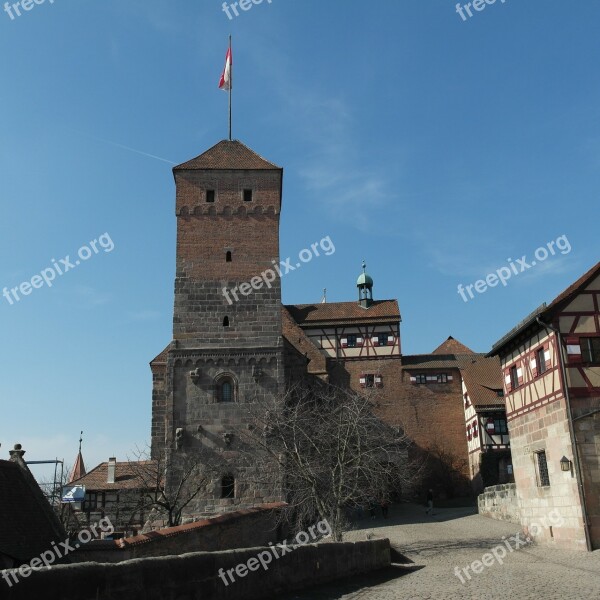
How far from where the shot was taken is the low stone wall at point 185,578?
21.6 ft

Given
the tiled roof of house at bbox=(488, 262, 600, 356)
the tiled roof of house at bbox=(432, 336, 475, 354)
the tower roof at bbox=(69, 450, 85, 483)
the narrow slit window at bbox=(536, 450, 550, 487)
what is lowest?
the narrow slit window at bbox=(536, 450, 550, 487)

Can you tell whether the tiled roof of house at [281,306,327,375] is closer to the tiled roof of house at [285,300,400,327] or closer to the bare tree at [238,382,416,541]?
the tiled roof of house at [285,300,400,327]

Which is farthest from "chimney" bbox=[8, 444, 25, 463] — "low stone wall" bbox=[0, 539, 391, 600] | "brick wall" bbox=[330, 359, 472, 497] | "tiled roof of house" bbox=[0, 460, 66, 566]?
"brick wall" bbox=[330, 359, 472, 497]

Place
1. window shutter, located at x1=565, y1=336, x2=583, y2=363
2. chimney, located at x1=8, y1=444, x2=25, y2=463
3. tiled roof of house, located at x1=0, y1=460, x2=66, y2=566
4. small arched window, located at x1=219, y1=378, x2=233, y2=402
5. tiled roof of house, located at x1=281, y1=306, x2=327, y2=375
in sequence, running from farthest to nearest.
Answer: tiled roof of house, located at x1=281, y1=306, x2=327, y2=375 < small arched window, located at x1=219, y1=378, x2=233, y2=402 < chimney, located at x1=8, y1=444, x2=25, y2=463 < window shutter, located at x1=565, y1=336, x2=583, y2=363 < tiled roof of house, located at x1=0, y1=460, x2=66, y2=566

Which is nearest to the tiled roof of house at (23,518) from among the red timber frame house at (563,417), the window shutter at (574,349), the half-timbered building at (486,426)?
the red timber frame house at (563,417)

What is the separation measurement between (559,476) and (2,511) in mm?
15126

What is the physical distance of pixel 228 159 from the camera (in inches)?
1197

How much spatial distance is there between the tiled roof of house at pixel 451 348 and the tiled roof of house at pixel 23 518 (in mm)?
32519

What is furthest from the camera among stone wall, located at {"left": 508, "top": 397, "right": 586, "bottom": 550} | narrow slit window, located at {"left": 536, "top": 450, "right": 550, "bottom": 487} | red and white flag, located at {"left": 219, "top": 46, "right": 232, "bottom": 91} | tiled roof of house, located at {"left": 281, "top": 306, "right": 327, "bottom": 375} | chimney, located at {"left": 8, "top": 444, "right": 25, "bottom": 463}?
tiled roof of house, located at {"left": 281, "top": 306, "right": 327, "bottom": 375}

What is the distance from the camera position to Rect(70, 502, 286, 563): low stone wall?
1381 centimetres

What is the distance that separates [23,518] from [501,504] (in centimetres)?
1594

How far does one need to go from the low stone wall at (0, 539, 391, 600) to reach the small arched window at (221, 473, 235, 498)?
13062 millimetres

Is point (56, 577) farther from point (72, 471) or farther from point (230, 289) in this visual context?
point (72, 471)

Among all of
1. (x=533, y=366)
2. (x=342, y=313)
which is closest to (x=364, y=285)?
(x=342, y=313)
